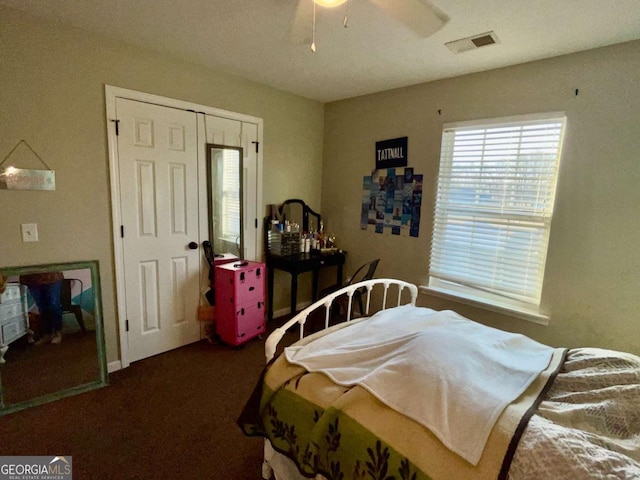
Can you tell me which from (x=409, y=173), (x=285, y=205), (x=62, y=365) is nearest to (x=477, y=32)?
(x=409, y=173)

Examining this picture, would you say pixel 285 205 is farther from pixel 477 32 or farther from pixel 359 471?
pixel 359 471

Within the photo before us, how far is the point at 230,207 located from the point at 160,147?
781 millimetres

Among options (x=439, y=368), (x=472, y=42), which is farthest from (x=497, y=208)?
(x=439, y=368)

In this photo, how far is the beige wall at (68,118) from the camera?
6.38 ft

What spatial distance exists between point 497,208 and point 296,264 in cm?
181

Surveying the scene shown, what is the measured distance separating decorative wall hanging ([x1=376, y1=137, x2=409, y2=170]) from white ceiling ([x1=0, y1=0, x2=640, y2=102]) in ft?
1.95

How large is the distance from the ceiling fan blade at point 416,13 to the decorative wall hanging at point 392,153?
164cm

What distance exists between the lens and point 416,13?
1.33 metres

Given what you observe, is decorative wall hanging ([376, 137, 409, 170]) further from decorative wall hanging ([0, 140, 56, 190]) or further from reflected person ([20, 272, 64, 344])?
reflected person ([20, 272, 64, 344])

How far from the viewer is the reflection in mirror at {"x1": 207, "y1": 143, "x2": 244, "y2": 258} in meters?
2.90

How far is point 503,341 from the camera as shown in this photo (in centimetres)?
157

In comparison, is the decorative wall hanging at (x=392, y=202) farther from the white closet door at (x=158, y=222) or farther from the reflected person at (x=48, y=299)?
the reflected person at (x=48, y=299)

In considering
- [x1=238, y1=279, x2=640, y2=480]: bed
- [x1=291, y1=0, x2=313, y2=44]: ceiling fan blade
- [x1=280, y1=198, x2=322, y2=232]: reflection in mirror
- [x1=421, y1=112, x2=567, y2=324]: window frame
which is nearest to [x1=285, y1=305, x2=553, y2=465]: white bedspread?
[x1=238, y1=279, x2=640, y2=480]: bed

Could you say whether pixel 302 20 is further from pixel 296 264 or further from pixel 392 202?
pixel 296 264
